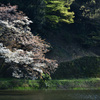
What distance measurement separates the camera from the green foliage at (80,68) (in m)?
37.0

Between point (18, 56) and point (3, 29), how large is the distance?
3251 millimetres

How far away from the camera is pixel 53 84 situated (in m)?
33.2

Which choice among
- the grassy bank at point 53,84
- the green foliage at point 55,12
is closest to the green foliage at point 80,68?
the grassy bank at point 53,84

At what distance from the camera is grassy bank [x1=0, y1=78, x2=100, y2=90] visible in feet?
103

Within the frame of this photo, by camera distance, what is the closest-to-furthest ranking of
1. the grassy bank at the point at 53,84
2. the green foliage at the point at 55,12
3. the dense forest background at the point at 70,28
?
the grassy bank at the point at 53,84 < the green foliage at the point at 55,12 < the dense forest background at the point at 70,28

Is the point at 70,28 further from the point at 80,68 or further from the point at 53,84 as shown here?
the point at 53,84

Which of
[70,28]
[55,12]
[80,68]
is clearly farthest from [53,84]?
[70,28]

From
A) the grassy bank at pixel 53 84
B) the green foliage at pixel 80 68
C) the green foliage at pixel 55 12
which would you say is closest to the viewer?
the grassy bank at pixel 53 84

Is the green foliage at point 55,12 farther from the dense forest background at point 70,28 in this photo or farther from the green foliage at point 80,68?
the green foliage at point 80,68

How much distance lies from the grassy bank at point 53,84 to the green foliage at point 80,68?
175 cm

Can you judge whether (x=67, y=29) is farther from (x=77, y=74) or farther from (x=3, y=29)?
(x=3, y=29)

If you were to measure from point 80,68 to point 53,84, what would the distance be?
19.7 ft

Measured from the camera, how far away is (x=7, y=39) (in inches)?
1162

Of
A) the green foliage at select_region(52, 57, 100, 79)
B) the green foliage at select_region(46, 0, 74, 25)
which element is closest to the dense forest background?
the green foliage at select_region(46, 0, 74, 25)
